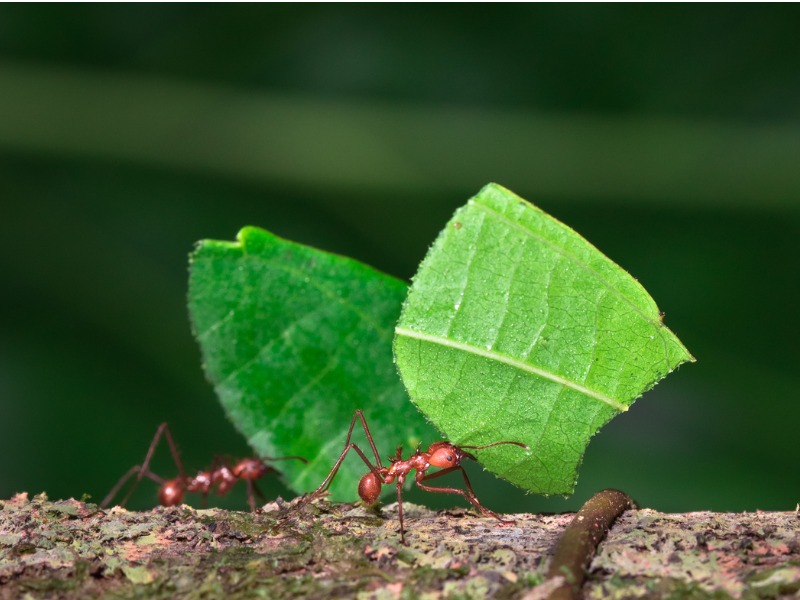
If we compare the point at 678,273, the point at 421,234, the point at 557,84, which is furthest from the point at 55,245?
the point at 678,273

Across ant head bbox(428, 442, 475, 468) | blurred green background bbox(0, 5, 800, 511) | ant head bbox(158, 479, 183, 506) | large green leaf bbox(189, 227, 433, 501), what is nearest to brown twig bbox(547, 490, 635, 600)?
ant head bbox(428, 442, 475, 468)

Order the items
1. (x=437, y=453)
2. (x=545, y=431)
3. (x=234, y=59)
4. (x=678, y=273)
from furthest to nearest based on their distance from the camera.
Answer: (x=234, y=59), (x=678, y=273), (x=437, y=453), (x=545, y=431)

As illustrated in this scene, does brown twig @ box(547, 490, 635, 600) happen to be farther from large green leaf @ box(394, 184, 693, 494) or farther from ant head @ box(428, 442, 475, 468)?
ant head @ box(428, 442, 475, 468)

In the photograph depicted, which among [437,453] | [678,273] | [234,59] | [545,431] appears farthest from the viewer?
[234,59]

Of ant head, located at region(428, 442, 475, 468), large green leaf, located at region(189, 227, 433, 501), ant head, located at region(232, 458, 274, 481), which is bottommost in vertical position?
ant head, located at region(232, 458, 274, 481)

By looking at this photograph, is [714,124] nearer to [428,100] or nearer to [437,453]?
[428,100]

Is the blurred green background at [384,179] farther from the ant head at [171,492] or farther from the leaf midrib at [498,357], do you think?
the leaf midrib at [498,357]
